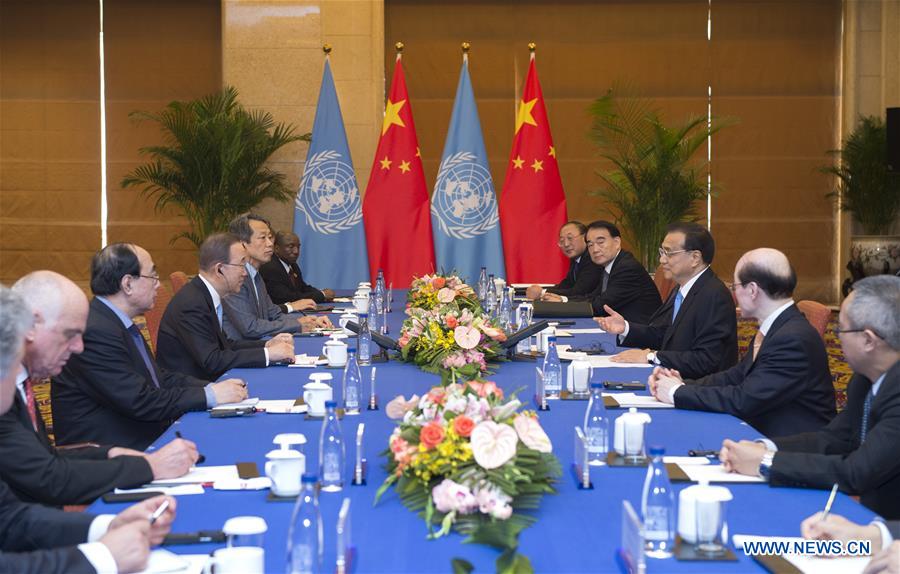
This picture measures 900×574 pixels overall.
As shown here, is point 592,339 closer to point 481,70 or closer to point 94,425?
point 94,425

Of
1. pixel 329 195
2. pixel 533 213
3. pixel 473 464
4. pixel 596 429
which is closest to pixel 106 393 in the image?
pixel 596 429

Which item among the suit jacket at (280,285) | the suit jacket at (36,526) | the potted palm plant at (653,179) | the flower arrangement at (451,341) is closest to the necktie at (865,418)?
the flower arrangement at (451,341)

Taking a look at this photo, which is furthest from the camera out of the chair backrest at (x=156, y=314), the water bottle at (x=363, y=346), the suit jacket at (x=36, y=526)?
the chair backrest at (x=156, y=314)

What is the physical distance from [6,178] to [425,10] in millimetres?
5323

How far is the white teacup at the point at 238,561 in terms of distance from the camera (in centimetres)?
203

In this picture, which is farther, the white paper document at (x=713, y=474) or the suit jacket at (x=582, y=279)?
the suit jacket at (x=582, y=279)

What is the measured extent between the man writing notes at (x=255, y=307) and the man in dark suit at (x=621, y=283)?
79.9 inches

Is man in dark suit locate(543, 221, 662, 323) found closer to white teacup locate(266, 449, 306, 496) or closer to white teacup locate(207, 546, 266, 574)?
white teacup locate(266, 449, 306, 496)

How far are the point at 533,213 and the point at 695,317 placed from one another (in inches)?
217

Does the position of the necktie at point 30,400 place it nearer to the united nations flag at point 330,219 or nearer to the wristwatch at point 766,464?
the wristwatch at point 766,464

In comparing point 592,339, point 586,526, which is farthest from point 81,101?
point 586,526

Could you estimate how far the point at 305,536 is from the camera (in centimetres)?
208

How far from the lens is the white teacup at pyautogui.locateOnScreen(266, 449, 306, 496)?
2654mm

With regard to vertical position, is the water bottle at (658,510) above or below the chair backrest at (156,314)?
below
